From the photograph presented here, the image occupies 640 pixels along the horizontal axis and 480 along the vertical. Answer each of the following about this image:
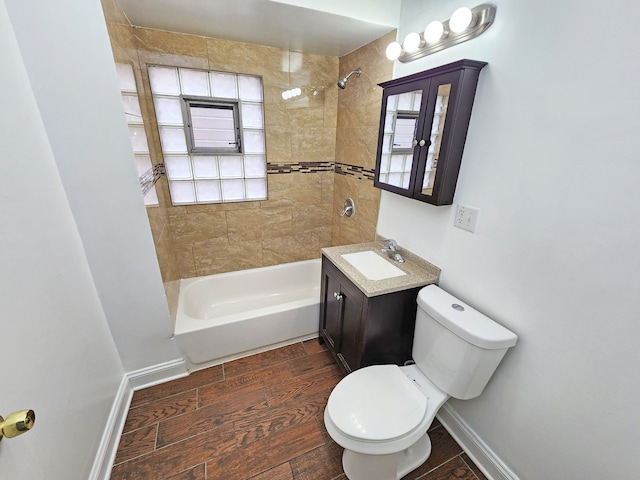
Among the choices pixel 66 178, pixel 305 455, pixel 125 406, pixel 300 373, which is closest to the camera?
pixel 66 178

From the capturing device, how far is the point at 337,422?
1.09 metres

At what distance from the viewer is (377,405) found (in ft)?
3.83

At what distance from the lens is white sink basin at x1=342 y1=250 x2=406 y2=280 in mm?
1552

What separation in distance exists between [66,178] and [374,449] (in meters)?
1.73

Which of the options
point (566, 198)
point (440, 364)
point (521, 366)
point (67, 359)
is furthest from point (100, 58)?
point (521, 366)

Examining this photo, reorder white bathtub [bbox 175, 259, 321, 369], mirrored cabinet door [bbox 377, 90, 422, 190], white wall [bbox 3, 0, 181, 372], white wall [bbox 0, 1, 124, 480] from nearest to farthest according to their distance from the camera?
1. white wall [bbox 0, 1, 124, 480]
2. white wall [bbox 3, 0, 181, 372]
3. mirrored cabinet door [bbox 377, 90, 422, 190]
4. white bathtub [bbox 175, 259, 321, 369]

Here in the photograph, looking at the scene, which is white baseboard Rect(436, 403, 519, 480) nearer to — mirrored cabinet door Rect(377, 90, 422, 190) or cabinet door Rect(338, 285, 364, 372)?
cabinet door Rect(338, 285, 364, 372)

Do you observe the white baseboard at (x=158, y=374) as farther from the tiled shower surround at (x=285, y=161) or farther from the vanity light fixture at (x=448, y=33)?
the vanity light fixture at (x=448, y=33)

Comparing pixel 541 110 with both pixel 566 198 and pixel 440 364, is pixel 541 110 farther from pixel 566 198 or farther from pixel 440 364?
pixel 440 364

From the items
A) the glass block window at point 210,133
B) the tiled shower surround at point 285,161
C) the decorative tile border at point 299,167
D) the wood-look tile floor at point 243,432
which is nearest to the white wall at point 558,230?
the wood-look tile floor at point 243,432

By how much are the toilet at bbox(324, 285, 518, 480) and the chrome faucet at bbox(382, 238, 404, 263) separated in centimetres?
33

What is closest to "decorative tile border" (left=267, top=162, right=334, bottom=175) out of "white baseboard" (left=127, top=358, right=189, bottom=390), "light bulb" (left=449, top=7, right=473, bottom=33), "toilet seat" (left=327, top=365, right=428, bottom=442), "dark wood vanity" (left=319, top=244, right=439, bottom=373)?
"dark wood vanity" (left=319, top=244, right=439, bottom=373)

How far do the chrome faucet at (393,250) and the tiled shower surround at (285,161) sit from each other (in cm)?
29

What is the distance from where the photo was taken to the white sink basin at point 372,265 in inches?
61.1
